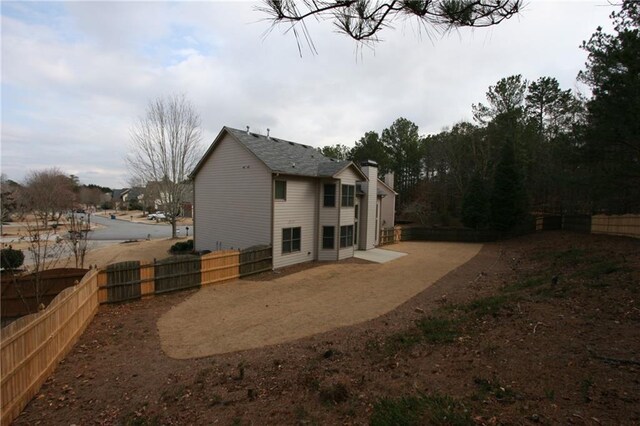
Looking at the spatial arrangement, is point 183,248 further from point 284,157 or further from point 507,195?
point 507,195

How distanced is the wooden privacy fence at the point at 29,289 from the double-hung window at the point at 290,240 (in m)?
8.48

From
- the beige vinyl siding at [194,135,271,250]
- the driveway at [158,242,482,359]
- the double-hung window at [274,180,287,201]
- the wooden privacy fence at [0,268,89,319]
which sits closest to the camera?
the driveway at [158,242,482,359]

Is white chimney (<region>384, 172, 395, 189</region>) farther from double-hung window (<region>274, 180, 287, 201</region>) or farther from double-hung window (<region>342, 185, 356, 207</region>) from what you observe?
double-hung window (<region>274, 180, 287, 201</region>)

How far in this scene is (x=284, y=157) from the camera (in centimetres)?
1819

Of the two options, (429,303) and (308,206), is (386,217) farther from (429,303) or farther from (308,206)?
(429,303)

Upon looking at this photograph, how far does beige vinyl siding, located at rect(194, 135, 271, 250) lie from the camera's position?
53.2 feet

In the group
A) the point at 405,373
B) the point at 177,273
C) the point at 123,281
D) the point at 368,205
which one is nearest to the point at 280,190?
the point at 177,273

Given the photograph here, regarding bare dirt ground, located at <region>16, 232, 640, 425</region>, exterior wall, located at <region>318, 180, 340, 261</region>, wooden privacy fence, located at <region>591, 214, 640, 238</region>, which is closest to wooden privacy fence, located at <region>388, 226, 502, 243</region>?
wooden privacy fence, located at <region>591, 214, 640, 238</region>

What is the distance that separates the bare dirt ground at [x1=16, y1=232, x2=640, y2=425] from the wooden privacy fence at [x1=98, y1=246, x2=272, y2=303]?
82.1 inches

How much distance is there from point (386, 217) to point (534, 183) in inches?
612

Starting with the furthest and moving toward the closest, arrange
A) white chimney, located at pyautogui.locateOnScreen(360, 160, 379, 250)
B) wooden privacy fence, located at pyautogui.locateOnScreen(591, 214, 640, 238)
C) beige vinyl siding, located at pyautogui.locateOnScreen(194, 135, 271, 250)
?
white chimney, located at pyautogui.locateOnScreen(360, 160, 379, 250) < wooden privacy fence, located at pyautogui.locateOnScreen(591, 214, 640, 238) < beige vinyl siding, located at pyautogui.locateOnScreen(194, 135, 271, 250)

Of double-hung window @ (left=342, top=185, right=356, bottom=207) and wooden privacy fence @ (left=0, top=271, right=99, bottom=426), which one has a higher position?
double-hung window @ (left=342, top=185, right=356, bottom=207)

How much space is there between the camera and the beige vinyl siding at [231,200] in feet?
53.2

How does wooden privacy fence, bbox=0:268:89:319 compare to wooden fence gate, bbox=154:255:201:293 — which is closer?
wooden privacy fence, bbox=0:268:89:319
